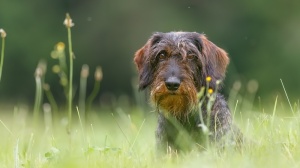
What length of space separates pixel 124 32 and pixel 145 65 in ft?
69.3

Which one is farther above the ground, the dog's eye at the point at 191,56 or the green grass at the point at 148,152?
the dog's eye at the point at 191,56

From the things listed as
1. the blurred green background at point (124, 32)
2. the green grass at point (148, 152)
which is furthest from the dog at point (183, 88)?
the blurred green background at point (124, 32)

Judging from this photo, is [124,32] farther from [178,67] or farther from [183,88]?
[183,88]

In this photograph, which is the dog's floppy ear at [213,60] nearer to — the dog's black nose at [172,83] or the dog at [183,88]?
the dog at [183,88]

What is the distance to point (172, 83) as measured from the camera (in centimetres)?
727

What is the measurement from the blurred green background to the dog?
1820cm

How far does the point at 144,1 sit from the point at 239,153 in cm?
2298

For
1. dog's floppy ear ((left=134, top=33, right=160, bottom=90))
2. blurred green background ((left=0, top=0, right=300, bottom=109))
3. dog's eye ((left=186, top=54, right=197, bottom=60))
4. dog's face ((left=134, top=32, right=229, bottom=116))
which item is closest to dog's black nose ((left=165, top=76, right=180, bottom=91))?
dog's face ((left=134, top=32, right=229, bottom=116))

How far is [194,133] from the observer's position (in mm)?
7449

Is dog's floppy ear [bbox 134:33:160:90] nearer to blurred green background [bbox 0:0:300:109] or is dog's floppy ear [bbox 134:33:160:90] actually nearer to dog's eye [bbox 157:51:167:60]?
dog's eye [bbox 157:51:167:60]

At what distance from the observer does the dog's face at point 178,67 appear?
7285 millimetres

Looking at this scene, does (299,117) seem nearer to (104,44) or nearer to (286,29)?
(286,29)

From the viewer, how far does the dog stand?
7.28 m

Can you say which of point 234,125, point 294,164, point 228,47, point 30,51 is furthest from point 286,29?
point 294,164
